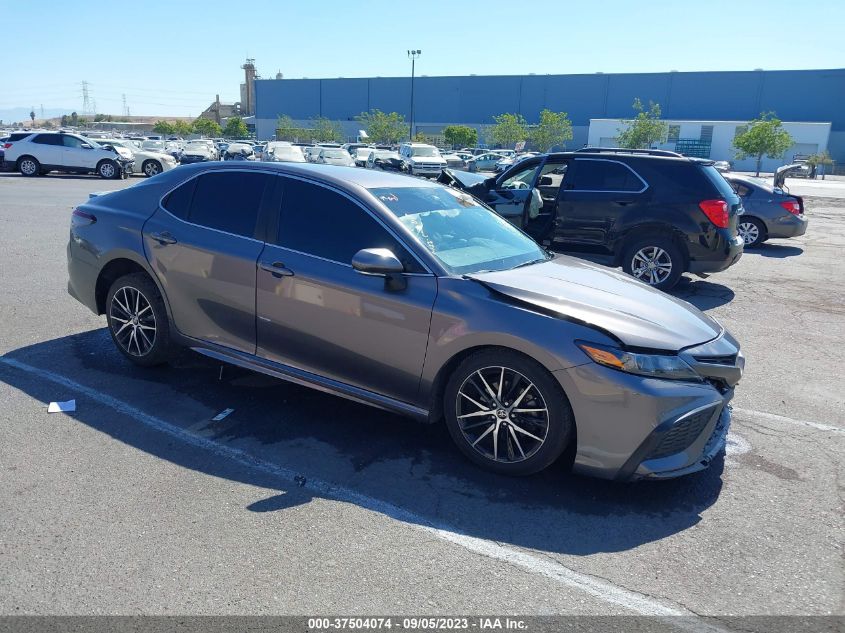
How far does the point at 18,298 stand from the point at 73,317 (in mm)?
1161

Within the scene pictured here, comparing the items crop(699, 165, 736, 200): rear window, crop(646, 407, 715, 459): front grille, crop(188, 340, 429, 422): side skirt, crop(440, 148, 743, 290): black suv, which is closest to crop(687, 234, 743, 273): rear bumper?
crop(440, 148, 743, 290): black suv

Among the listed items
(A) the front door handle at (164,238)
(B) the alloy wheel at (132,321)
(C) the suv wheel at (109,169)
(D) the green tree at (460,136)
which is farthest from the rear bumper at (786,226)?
(D) the green tree at (460,136)

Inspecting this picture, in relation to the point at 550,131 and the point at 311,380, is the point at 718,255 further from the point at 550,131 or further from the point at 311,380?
the point at 550,131

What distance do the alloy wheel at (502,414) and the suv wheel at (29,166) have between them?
28.0 metres

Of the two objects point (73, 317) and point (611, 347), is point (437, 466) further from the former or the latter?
point (73, 317)

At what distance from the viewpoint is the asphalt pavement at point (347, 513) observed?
9.26ft

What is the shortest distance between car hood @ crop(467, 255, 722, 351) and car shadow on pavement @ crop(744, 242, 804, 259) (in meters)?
9.86

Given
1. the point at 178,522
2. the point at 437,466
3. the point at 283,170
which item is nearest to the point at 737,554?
the point at 437,466

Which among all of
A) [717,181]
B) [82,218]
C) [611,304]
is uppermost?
[717,181]

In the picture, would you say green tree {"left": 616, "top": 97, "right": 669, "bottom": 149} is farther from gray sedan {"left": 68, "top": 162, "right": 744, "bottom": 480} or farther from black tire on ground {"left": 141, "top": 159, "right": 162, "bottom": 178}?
gray sedan {"left": 68, "top": 162, "right": 744, "bottom": 480}

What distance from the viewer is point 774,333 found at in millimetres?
7270

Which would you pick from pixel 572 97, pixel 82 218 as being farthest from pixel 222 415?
→ pixel 572 97

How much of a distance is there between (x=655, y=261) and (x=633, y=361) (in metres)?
5.86

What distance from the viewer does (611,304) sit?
12.8ft
